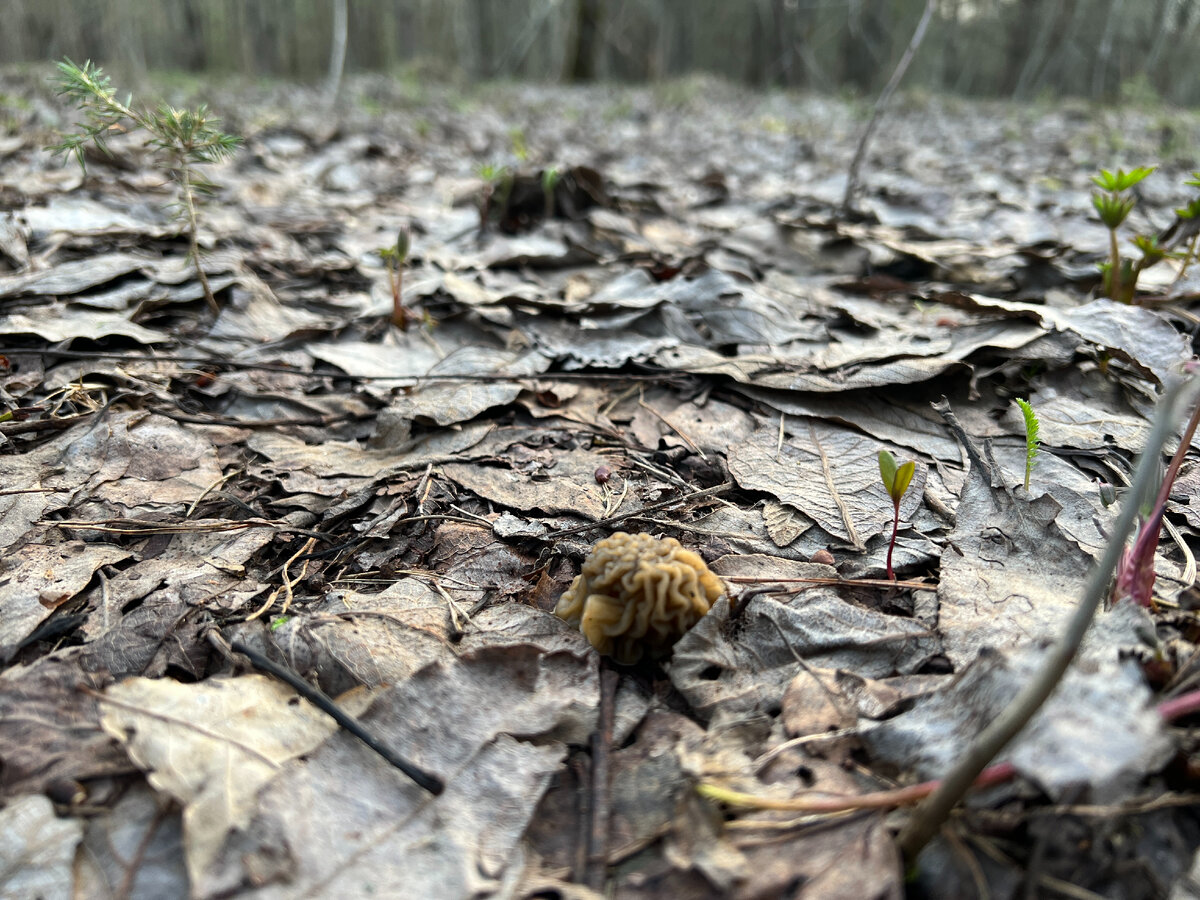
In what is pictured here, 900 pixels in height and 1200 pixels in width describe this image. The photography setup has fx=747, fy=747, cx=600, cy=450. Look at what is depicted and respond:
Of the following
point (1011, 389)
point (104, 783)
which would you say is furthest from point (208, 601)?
point (1011, 389)

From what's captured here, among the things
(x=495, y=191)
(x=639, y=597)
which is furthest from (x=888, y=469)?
(x=495, y=191)

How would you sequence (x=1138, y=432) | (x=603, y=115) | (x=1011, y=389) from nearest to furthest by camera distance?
(x=1138, y=432) → (x=1011, y=389) → (x=603, y=115)

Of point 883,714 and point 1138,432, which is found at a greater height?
point 1138,432

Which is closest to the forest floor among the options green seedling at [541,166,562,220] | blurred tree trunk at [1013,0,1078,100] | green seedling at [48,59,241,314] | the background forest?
green seedling at [541,166,562,220]

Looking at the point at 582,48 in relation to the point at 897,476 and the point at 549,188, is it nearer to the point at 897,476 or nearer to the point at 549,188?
the point at 549,188

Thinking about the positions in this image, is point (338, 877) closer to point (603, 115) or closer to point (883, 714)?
point (883, 714)

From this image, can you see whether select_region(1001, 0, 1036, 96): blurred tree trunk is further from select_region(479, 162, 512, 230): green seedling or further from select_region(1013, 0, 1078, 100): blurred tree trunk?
select_region(479, 162, 512, 230): green seedling

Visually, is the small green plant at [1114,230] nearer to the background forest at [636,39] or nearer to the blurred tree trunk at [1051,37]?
the background forest at [636,39]
